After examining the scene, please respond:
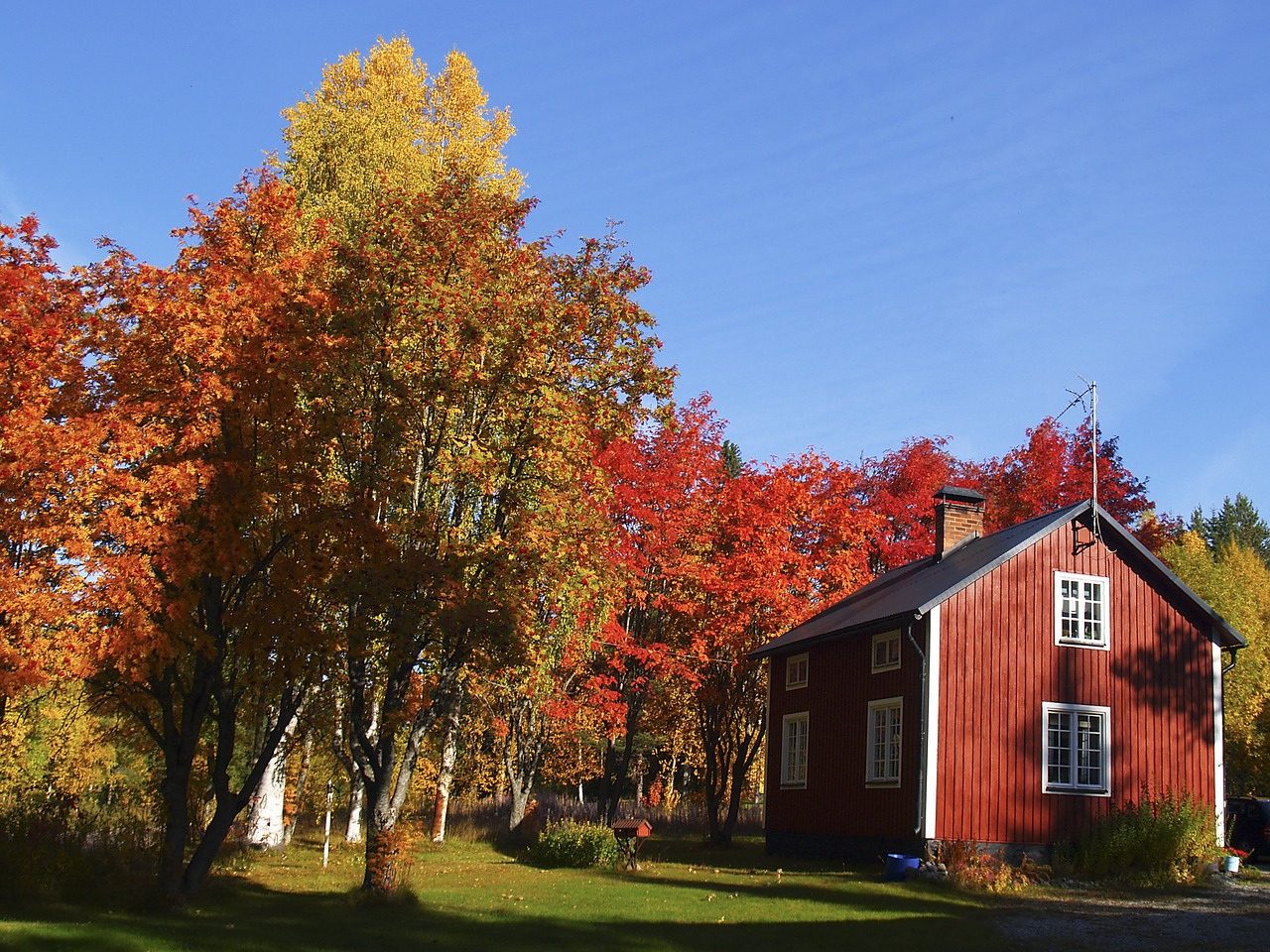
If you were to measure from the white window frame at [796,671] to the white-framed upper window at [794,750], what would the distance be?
75 cm

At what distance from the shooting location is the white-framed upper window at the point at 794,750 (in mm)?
28188

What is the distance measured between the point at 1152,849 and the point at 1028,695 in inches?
138

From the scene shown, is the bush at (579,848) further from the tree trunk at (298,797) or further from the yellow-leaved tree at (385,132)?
the yellow-leaved tree at (385,132)

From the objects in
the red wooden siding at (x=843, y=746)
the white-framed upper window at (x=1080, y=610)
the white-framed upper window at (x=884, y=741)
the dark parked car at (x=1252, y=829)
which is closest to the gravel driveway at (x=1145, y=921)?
the red wooden siding at (x=843, y=746)

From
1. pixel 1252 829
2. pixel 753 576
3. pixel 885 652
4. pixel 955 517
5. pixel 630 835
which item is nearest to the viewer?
pixel 630 835

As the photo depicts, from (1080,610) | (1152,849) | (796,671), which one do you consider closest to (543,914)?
(1152,849)

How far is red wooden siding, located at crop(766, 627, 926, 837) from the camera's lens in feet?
75.7

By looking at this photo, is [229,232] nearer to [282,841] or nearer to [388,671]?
[388,671]

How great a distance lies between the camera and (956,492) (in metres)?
28.1

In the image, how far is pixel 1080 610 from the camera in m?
23.9

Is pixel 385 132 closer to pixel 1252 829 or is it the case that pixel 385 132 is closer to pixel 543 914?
pixel 543 914

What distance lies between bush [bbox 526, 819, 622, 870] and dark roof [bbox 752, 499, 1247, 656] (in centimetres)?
676

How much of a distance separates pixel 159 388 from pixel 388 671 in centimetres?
525

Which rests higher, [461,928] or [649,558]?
[649,558]
